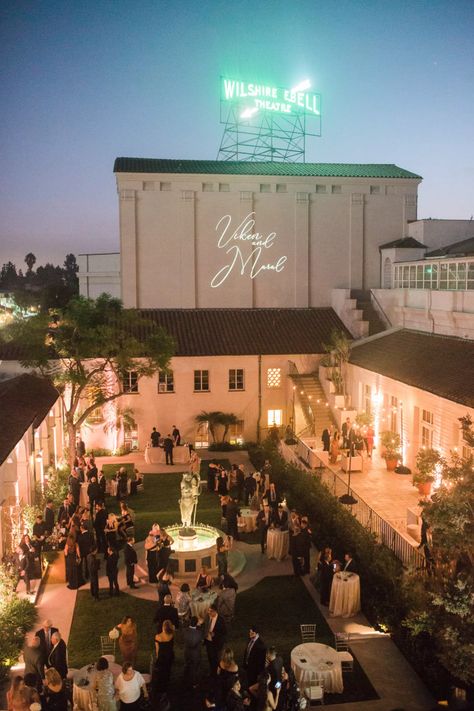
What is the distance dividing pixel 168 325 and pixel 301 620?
22703 millimetres

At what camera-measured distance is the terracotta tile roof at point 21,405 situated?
57.2 ft

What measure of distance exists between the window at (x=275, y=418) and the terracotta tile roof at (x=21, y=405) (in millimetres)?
11560

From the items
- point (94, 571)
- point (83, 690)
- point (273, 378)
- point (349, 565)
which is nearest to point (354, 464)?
point (273, 378)

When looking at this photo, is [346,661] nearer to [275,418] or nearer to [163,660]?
[163,660]

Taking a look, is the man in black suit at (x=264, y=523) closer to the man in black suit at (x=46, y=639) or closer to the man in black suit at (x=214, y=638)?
the man in black suit at (x=214, y=638)

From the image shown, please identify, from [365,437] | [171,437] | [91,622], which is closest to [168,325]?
[171,437]

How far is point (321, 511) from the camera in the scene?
20.0 metres

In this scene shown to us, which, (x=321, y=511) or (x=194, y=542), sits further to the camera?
(x=321, y=511)

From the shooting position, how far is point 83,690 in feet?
37.1

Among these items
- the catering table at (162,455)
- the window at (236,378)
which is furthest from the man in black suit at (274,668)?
the window at (236,378)

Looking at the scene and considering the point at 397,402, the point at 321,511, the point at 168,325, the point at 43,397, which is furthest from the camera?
the point at 168,325

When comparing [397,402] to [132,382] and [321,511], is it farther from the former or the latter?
[132,382]

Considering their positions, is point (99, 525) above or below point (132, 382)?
below

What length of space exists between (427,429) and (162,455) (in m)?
12.5
